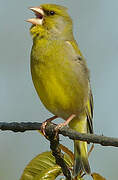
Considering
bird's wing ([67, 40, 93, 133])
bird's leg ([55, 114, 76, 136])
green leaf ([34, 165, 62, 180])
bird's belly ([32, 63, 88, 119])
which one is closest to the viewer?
green leaf ([34, 165, 62, 180])

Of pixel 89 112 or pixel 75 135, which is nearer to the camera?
pixel 75 135

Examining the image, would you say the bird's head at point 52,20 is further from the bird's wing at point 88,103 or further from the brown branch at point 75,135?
the brown branch at point 75,135

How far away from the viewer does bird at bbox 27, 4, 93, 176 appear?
3439 millimetres

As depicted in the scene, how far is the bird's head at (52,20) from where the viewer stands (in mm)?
3703

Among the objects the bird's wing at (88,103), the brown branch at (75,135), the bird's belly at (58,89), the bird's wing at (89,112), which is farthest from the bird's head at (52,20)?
the brown branch at (75,135)

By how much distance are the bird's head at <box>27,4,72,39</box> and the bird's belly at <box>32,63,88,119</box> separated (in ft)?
1.74

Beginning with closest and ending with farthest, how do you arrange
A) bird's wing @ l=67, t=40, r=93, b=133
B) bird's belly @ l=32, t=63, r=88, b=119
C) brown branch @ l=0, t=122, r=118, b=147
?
brown branch @ l=0, t=122, r=118, b=147, bird's belly @ l=32, t=63, r=88, b=119, bird's wing @ l=67, t=40, r=93, b=133

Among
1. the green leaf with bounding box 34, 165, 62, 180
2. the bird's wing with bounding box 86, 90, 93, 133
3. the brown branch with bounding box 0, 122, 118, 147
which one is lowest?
the bird's wing with bounding box 86, 90, 93, 133

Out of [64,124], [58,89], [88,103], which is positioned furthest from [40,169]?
[88,103]

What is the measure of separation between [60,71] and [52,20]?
75cm

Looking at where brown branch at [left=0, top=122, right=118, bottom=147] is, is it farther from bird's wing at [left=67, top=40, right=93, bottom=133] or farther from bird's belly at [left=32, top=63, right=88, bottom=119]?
bird's wing at [left=67, top=40, right=93, bottom=133]

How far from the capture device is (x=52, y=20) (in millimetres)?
3854

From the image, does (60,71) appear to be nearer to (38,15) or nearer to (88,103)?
(88,103)

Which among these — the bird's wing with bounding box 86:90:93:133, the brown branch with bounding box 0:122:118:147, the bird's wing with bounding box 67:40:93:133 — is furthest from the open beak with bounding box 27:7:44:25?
the brown branch with bounding box 0:122:118:147
